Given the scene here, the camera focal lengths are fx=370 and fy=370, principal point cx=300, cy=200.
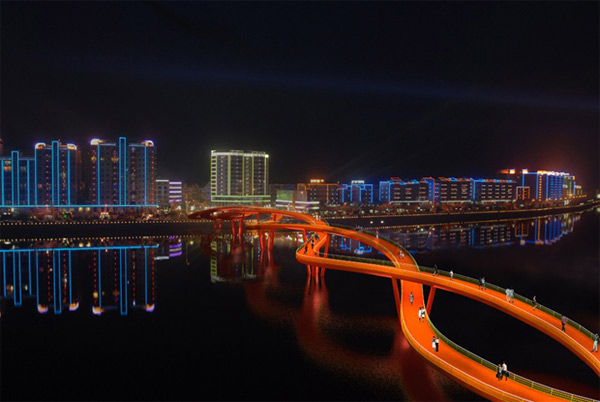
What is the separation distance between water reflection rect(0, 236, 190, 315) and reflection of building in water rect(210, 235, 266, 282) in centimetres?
421

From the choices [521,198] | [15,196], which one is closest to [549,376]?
[15,196]

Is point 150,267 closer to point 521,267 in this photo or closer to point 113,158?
point 521,267

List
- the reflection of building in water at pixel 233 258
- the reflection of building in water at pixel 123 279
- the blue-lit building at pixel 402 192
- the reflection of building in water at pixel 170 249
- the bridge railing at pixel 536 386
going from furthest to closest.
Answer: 1. the blue-lit building at pixel 402 192
2. the reflection of building in water at pixel 170 249
3. the reflection of building in water at pixel 233 258
4. the reflection of building in water at pixel 123 279
5. the bridge railing at pixel 536 386


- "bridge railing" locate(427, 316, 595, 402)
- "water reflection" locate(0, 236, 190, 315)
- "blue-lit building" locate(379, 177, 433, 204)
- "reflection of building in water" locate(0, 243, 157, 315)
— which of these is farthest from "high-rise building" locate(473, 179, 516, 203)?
"bridge railing" locate(427, 316, 595, 402)

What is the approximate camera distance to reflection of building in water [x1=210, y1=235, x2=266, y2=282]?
1081 inches

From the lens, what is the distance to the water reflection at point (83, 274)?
21312mm

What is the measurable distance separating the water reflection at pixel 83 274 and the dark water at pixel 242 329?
0.52 ft

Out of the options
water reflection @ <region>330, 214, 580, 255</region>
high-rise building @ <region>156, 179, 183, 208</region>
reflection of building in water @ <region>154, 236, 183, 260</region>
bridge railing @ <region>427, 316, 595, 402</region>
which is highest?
high-rise building @ <region>156, 179, 183, 208</region>

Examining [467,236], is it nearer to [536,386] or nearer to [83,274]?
[536,386]

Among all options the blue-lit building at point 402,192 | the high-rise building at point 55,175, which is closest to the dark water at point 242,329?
the high-rise building at point 55,175

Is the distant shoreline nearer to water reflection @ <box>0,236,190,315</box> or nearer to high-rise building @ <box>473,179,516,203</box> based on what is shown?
water reflection @ <box>0,236,190,315</box>

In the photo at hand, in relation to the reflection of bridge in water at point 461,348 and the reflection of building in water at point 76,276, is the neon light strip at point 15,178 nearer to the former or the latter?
the reflection of building in water at point 76,276

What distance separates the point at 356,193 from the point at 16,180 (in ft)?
208

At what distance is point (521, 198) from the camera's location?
4540 inches
